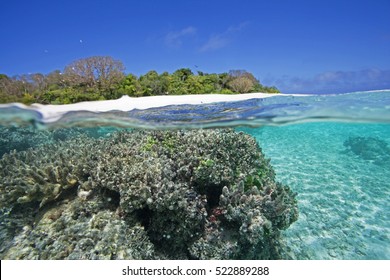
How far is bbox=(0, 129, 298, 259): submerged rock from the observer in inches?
171

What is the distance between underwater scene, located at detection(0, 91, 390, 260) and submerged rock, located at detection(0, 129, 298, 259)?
0.02 m

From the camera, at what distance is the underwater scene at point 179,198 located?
447 cm

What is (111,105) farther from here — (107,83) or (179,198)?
(107,83)

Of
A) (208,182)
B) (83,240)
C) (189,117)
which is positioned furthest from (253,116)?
(83,240)

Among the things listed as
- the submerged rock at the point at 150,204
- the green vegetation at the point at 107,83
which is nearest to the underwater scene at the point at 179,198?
the submerged rock at the point at 150,204

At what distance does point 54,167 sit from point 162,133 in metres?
2.66

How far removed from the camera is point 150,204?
448 cm

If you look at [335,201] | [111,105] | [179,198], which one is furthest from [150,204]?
[335,201]

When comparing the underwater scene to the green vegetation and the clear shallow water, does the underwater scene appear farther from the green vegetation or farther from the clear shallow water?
the green vegetation

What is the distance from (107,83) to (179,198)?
14054mm

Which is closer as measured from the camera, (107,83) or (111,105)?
(111,105)

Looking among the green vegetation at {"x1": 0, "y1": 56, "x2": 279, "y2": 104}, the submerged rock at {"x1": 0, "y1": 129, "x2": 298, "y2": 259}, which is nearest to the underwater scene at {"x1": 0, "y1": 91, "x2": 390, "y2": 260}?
the submerged rock at {"x1": 0, "y1": 129, "x2": 298, "y2": 259}

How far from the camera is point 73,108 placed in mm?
7609

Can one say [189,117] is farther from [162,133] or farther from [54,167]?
[54,167]
